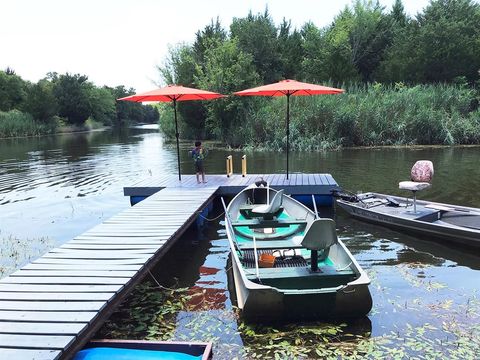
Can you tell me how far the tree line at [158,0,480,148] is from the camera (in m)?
23.9

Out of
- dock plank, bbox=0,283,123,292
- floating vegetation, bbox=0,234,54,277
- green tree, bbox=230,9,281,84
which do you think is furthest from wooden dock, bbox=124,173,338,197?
green tree, bbox=230,9,281,84

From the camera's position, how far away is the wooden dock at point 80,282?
3.70 m

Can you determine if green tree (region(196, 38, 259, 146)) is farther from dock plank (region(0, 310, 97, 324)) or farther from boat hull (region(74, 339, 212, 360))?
boat hull (region(74, 339, 212, 360))

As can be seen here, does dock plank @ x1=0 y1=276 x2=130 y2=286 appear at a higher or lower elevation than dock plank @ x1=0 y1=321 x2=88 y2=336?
higher

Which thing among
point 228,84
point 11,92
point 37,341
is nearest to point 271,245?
point 37,341

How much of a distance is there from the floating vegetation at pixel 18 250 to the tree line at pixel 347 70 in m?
Answer: 16.8

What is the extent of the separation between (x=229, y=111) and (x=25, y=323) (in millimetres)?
23885

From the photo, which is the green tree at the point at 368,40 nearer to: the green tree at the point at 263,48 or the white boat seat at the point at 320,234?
the green tree at the point at 263,48

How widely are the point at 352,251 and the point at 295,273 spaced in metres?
2.97

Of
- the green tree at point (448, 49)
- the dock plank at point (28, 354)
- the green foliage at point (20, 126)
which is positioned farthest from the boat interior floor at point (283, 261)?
the green foliage at point (20, 126)

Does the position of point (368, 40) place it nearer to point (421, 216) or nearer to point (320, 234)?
point (421, 216)

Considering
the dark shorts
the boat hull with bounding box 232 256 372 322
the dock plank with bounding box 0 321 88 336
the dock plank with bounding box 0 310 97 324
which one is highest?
the dark shorts

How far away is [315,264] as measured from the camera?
17.3ft

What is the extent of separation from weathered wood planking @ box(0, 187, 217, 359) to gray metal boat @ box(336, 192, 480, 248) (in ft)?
13.7
